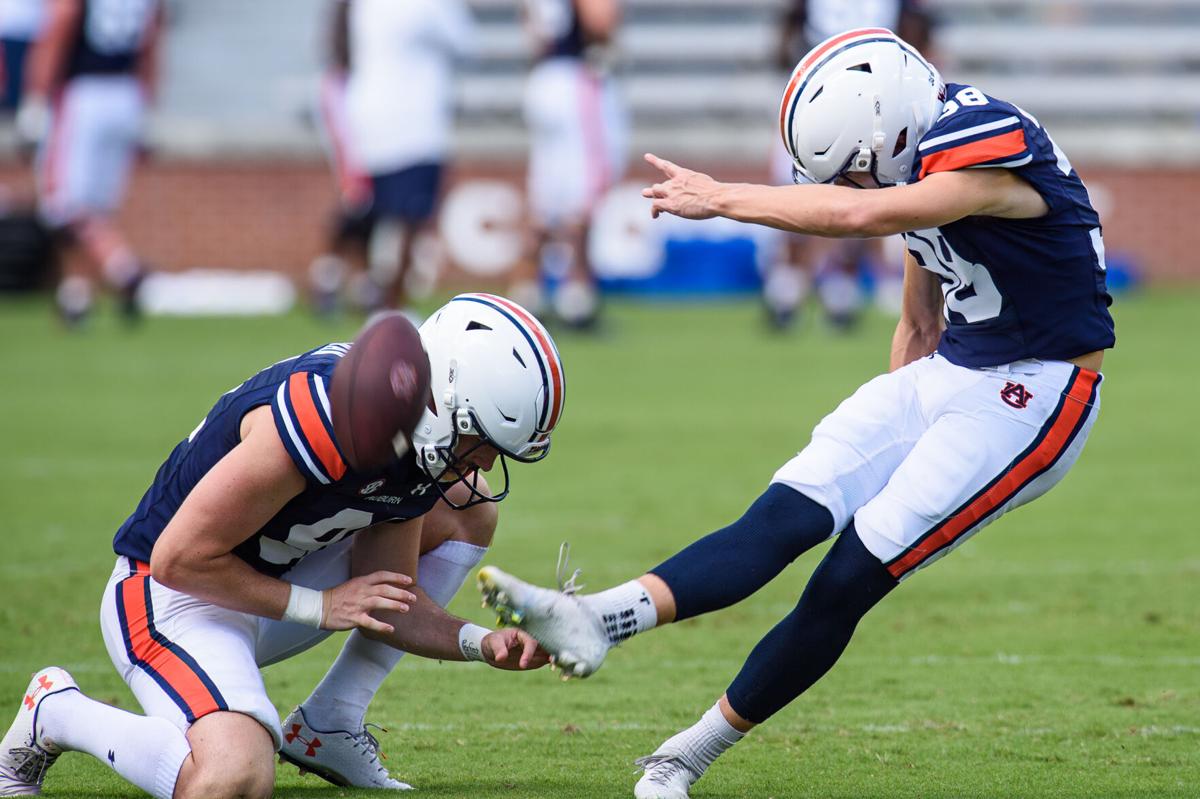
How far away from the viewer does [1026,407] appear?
3748 mm

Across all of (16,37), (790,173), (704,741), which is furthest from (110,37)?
(704,741)

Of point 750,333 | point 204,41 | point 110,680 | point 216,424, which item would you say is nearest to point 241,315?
point 750,333

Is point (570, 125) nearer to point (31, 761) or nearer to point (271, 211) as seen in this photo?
point (271, 211)

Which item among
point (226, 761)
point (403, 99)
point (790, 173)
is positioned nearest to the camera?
point (226, 761)

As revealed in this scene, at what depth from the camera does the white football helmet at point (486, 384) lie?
356 cm

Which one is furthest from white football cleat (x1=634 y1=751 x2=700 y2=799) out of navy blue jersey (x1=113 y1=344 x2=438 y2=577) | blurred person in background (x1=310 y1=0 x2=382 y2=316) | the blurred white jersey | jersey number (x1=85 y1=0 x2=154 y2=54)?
jersey number (x1=85 y1=0 x2=154 y2=54)

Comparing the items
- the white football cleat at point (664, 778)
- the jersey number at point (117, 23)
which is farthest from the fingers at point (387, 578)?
the jersey number at point (117, 23)

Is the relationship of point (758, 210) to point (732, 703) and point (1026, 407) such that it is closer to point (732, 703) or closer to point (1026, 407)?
point (1026, 407)

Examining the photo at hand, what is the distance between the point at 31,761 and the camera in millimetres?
3801

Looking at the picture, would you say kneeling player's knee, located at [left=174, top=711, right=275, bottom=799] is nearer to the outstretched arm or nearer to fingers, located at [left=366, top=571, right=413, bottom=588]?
fingers, located at [left=366, top=571, right=413, bottom=588]

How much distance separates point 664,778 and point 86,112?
38.0ft

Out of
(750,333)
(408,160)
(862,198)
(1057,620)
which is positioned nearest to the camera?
(862,198)

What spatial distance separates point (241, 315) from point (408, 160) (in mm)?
3864

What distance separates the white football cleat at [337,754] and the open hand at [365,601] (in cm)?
34
